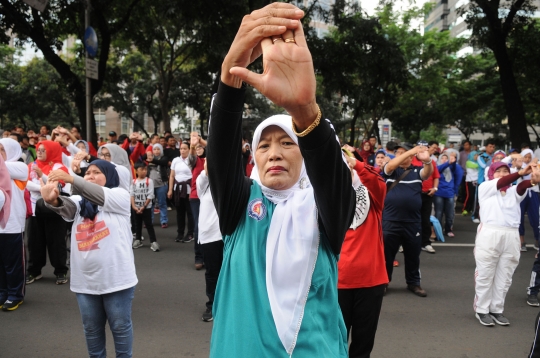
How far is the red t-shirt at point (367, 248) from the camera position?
3.91 m

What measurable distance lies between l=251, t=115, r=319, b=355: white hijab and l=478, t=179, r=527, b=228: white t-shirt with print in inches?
170

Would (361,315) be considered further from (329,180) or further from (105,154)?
(105,154)

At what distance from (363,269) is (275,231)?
2.30 metres

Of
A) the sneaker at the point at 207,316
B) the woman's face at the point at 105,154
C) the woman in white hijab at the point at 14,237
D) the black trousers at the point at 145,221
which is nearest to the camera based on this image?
the sneaker at the point at 207,316

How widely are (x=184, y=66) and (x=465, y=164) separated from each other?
15035 mm

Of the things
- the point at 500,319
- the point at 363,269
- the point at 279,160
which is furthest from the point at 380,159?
A: the point at 279,160

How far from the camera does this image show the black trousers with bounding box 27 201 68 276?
684 centimetres

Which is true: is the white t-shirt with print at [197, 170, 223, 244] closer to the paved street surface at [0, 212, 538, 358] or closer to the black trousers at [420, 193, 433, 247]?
the paved street surface at [0, 212, 538, 358]

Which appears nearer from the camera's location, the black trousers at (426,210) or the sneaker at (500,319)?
the sneaker at (500,319)

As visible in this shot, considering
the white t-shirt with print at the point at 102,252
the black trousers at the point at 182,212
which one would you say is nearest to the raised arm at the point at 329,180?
the white t-shirt with print at the point at 102,252

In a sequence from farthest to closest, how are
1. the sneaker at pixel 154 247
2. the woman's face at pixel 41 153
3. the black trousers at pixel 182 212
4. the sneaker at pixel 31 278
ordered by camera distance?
the black trousers at pixel 182 212 → the sneaker at pixel 154 247 → the sneaker at pixel 31 278 → the woman's face at pixel 41 153

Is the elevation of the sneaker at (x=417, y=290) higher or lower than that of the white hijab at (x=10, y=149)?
lower

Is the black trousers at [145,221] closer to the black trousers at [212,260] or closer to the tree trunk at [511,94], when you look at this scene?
the black trousers at [212,260]

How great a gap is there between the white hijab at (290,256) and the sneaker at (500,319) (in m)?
4.54
